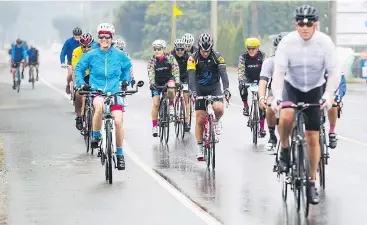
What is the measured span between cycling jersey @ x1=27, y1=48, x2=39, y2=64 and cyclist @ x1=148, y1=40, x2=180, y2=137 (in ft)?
72.1

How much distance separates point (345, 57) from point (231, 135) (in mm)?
26259

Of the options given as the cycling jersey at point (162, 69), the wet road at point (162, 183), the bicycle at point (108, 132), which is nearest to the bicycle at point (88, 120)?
the wet road at point (162, 183)

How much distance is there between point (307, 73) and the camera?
37.5 feet

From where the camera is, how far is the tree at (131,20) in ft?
357

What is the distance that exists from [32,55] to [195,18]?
5640 cm

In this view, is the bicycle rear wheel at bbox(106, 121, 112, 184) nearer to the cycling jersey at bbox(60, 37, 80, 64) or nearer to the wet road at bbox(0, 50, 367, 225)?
the wet road at bbox(0, 50, 367, 225)

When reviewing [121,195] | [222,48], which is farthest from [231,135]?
[222,48]

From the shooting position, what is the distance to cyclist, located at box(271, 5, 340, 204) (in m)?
11.2

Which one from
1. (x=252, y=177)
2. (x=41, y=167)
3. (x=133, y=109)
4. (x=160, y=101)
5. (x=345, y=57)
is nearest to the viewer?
(x=252, y=177)

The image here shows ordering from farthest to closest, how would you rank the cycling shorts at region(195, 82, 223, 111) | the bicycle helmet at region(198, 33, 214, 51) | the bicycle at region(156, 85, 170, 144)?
the bicycle at region(156, 85, 170, 144) → the cycling shorts at region(195, 82, 223, 111) → the bicycle helmet at region(198, 33, 214, 51)

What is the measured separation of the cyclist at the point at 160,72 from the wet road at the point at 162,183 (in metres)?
0.74

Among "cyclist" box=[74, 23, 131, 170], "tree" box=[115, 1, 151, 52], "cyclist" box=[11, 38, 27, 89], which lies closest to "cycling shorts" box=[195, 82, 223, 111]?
"cyclist" box=[74, 23, 131, 170]

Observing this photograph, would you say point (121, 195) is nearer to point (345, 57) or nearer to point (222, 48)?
point (345, 57)

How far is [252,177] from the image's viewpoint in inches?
576
